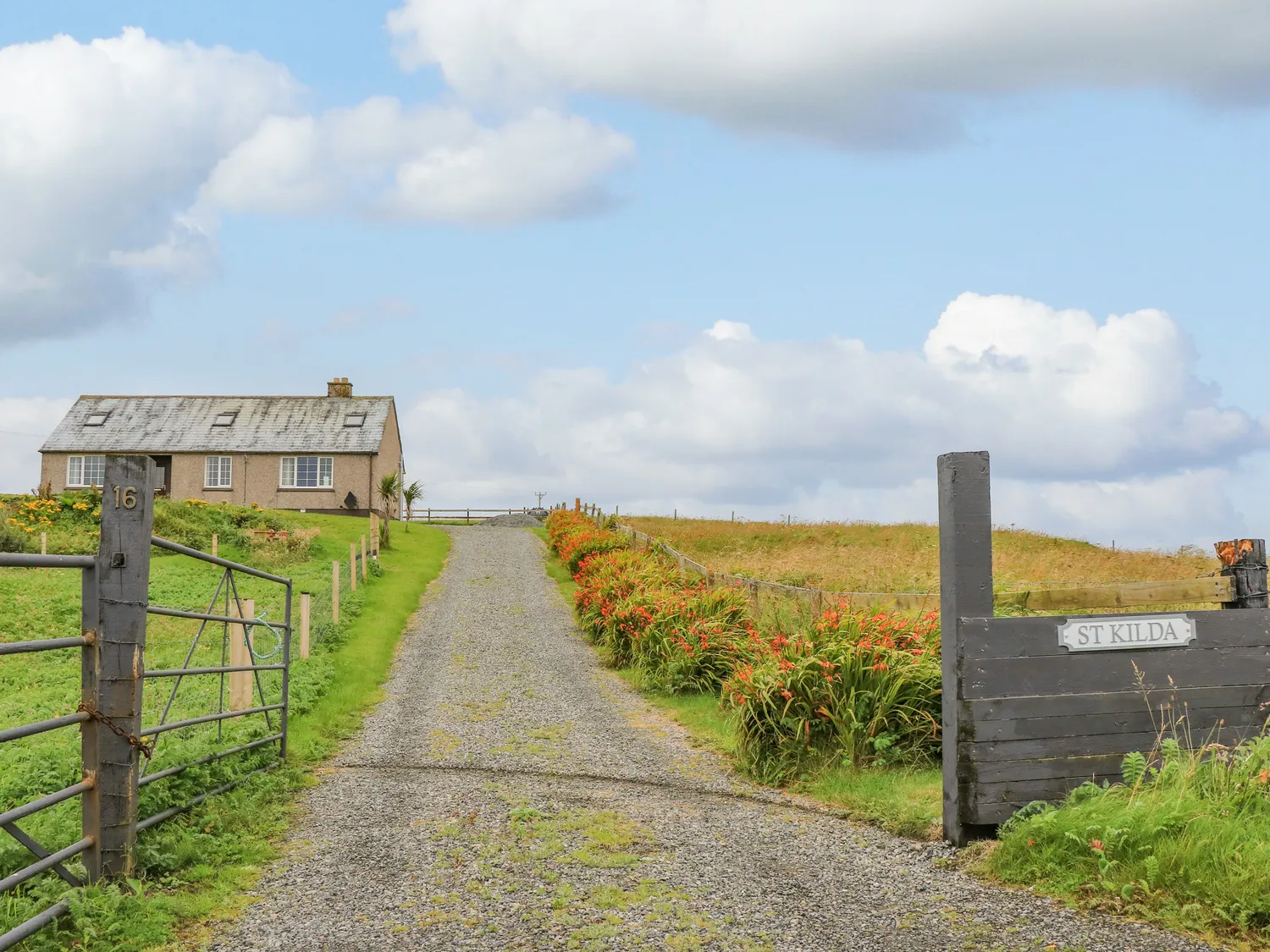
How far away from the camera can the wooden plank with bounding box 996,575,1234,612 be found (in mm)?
8312

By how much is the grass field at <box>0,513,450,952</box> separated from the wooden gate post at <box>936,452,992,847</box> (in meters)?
5.00

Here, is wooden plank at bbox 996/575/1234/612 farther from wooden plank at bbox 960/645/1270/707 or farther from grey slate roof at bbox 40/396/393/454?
grey slate roof at bbox 40/396/393/454

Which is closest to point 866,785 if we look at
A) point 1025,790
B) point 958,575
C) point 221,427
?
point 1025,790

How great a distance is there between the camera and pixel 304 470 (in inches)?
1876

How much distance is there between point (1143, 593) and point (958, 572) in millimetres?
2179

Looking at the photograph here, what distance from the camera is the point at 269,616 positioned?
21.5 metres

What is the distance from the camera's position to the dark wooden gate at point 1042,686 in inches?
286

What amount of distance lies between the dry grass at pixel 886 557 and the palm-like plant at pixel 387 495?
10086 mm

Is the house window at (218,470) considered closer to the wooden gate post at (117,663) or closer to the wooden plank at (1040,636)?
the wooden gate post at (117,663)

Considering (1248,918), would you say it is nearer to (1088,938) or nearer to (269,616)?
(1088,938)

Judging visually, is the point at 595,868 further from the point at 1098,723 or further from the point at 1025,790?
the point at 1098,723

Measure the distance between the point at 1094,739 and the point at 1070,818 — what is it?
997mm

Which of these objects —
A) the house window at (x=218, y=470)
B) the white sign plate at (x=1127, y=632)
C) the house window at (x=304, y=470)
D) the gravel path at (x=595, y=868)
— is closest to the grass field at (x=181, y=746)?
the gravel path at (x=595, y=868)

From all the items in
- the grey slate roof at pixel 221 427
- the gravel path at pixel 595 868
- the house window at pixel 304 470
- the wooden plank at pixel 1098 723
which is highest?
the grey slate roof at pixel 221 427
